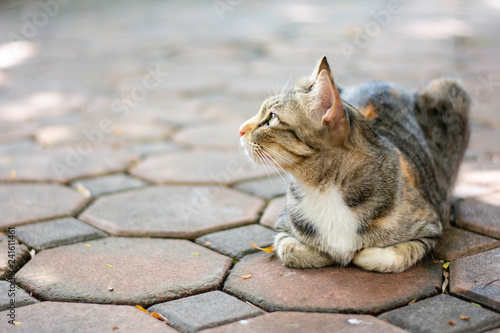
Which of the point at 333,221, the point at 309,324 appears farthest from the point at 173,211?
the point at 309,324

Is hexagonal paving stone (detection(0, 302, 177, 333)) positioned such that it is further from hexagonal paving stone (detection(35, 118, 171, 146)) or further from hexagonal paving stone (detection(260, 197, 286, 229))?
hexagonal paving stone (detection(35, 118, 171, 146))

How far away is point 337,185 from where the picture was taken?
6.49ft

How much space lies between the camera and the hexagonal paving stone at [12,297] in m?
1.80

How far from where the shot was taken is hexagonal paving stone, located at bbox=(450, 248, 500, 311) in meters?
1.79

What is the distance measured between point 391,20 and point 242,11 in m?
2.94

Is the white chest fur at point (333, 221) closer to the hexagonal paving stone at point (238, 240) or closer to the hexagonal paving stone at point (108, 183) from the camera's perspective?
the hexagonal paving stone at point (238, 240)

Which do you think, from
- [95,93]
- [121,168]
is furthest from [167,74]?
[121,168]

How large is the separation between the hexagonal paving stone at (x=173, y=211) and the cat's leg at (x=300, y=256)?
0.45 m

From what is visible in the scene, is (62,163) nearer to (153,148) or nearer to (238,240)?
(153,148)

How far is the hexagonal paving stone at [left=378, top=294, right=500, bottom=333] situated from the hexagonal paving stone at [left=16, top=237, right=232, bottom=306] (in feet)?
2.02

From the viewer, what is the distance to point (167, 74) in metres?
5.71

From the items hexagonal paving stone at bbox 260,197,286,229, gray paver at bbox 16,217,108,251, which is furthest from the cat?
gray paver at bbox 16,217,108,251

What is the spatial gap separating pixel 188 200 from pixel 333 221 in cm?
97

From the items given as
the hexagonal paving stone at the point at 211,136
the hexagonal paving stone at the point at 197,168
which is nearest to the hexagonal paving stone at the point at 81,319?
the hexagonal paving stone at the point at 197,168
